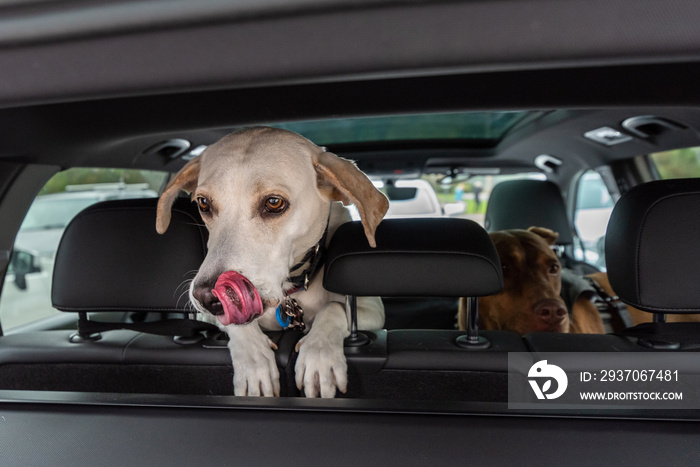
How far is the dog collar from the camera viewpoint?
200 centimetres

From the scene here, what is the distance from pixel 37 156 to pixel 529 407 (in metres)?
2.06

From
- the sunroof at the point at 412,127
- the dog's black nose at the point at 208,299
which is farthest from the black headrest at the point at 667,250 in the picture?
the sunroof at the point at 412,127

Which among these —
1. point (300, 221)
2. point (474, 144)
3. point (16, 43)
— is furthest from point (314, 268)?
point (474, 144)

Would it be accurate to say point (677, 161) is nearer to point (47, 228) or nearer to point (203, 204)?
point (203, 204)

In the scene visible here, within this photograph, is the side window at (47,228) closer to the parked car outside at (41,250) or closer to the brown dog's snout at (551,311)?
the parked car outside at (41,250)

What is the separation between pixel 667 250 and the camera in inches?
49.8

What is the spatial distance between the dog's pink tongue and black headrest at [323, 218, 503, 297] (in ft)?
0.74

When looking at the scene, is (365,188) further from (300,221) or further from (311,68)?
(311,68)

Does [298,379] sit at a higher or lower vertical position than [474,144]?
lower

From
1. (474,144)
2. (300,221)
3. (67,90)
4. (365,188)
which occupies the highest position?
(474,144)

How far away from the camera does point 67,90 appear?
2.82 ft

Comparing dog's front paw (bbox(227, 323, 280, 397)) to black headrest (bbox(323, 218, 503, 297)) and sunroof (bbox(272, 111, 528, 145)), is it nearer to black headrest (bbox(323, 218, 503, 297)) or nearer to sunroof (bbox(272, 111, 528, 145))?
black headrest (bbox(323, 218, 503, 297))

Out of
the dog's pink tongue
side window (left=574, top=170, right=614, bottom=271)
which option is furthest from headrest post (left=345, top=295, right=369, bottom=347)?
side window (left=574, top=170, right=614, bottom=271)

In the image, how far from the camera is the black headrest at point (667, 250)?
125cm
